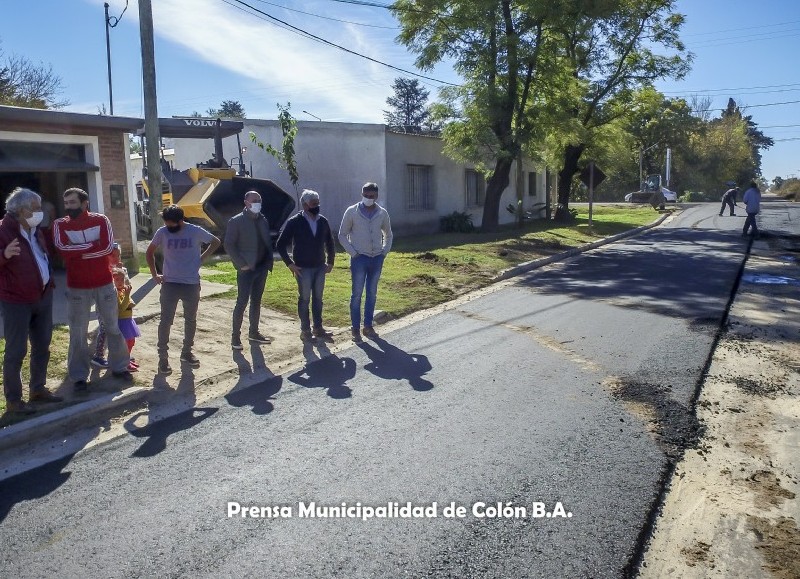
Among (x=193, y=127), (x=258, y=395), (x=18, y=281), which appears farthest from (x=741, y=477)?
(x=193, y=127)

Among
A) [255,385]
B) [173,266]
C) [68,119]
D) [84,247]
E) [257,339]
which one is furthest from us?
[68,119]

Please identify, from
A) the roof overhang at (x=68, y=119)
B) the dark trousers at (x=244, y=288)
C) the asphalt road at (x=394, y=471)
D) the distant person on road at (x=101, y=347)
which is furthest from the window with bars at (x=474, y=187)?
the distant person on road at (x=101, y=347)

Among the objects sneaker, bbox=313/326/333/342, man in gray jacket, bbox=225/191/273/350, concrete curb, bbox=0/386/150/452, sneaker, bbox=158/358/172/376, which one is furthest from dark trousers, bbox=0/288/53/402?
sneaker, bbox=313/326/333/342

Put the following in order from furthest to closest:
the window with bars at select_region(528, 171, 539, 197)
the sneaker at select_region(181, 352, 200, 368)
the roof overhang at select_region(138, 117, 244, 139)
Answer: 1. the window with bars at select_region(528, 171, 539, 197)
2. the roof overhang at select_region(138, 117, 244, 139)
3. the sneaker at select_region(181, 352, 200, 368)

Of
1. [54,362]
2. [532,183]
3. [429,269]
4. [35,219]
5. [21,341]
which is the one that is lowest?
[54,362]

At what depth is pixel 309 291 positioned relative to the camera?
28.6 feet

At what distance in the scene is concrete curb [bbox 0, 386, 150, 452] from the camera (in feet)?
17.7

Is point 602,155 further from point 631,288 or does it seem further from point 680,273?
point 631,288

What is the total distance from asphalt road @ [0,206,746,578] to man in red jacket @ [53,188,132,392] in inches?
45.4

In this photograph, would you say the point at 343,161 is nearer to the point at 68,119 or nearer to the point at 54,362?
the point at 68,119

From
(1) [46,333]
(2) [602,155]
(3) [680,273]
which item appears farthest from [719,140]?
(1) [46,333]

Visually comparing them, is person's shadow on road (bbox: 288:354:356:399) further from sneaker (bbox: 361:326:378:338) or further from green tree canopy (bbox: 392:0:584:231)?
green tree canopy (bbox: 392:0:584:231)

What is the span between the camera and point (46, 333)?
6121mm

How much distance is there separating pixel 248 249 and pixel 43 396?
2776 millimetres
